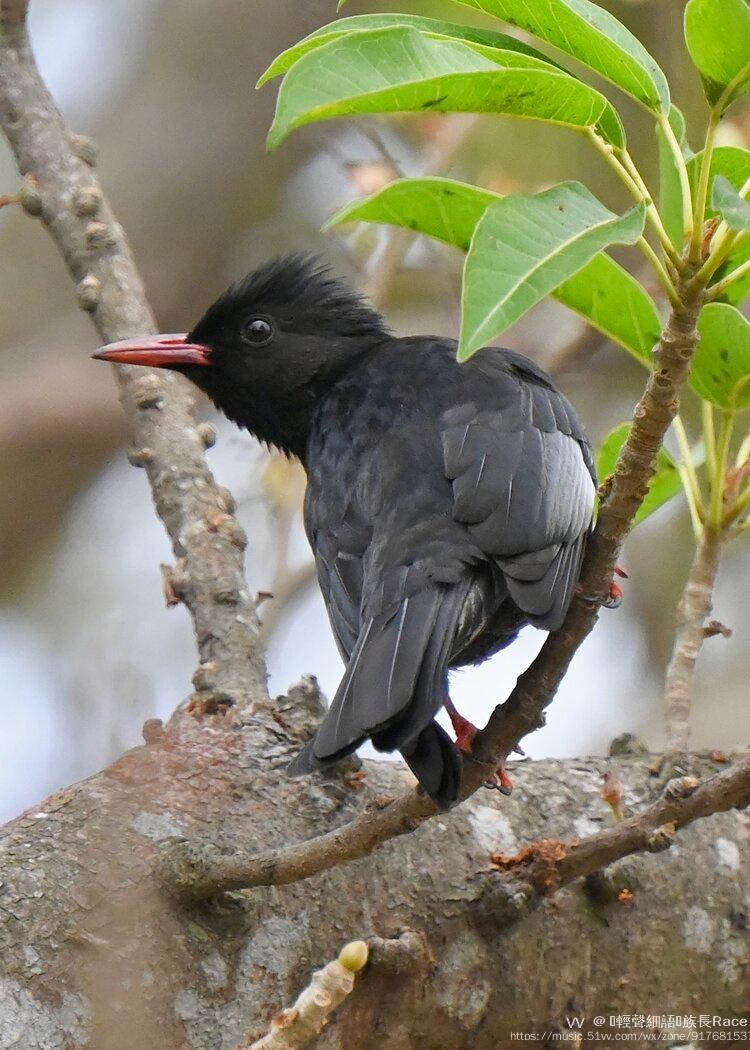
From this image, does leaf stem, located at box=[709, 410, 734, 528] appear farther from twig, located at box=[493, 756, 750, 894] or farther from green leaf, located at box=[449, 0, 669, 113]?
green leaf, located at box=[449, 0, 669, 113]

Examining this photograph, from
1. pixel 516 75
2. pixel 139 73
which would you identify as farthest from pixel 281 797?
pixel 139 73

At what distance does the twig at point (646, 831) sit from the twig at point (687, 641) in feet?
2.50

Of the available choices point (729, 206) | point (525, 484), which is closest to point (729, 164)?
point (729, 206)

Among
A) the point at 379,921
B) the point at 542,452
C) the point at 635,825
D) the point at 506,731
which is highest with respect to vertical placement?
the point at 542,452

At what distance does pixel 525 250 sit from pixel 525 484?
98 centimetres

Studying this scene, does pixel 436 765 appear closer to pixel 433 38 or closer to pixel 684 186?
pixel 684 186

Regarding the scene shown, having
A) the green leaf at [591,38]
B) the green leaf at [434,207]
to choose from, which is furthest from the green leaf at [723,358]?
the green leaf at [591,38]

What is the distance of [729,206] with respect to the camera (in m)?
2.05

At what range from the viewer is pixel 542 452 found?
3.10 meters

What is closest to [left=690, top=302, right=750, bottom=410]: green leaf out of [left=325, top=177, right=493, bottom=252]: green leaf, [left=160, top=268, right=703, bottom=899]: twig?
[left=325, top=177, right=493, bottom=252]: green leaf

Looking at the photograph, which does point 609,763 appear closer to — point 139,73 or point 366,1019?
point 366,1019

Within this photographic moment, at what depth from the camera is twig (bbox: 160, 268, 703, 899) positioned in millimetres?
2283

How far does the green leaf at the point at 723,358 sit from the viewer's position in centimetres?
321

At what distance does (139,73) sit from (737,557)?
15.3 ft
